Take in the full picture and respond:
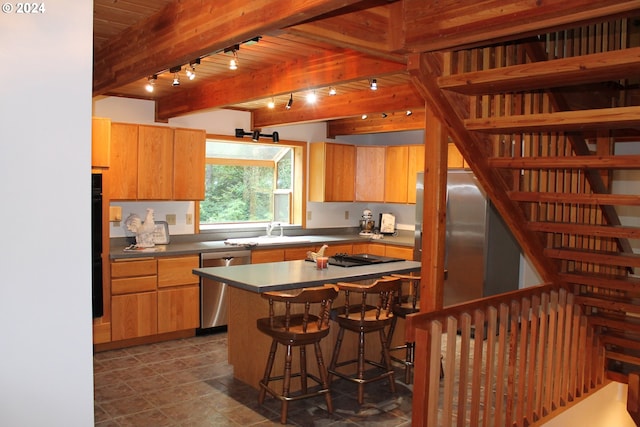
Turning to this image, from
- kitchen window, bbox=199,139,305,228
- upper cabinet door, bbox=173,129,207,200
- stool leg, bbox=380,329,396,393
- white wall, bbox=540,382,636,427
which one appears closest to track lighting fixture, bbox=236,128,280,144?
kitchen window, bbox=199,139,305,228

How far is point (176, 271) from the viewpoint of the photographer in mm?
5406

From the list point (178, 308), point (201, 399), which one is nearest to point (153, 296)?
point (178, 308)

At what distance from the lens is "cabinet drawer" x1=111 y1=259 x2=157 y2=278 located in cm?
506

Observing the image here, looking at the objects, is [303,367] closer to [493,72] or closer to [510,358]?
[510,358]

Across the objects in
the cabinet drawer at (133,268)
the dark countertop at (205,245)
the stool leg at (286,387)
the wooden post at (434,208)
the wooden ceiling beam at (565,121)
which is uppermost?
the wooden ceiling beam at (565,121)

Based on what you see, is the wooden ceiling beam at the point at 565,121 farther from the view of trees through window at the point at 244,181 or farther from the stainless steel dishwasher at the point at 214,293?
the view of trees through window at the point at 244,181

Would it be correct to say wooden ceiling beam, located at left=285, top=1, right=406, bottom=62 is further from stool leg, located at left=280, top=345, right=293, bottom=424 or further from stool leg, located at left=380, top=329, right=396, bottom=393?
stool leg, located at left=380, top=329, right=396, bottom=393

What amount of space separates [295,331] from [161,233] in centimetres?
277

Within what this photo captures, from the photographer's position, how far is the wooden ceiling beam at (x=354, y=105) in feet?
15.9

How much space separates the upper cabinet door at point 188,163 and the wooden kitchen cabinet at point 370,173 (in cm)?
242

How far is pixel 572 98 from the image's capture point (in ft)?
11.9

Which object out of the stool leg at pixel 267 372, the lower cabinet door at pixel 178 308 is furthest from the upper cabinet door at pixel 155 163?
the stool leg at pixel 267 372

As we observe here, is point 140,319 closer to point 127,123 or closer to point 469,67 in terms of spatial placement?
point 127,123
